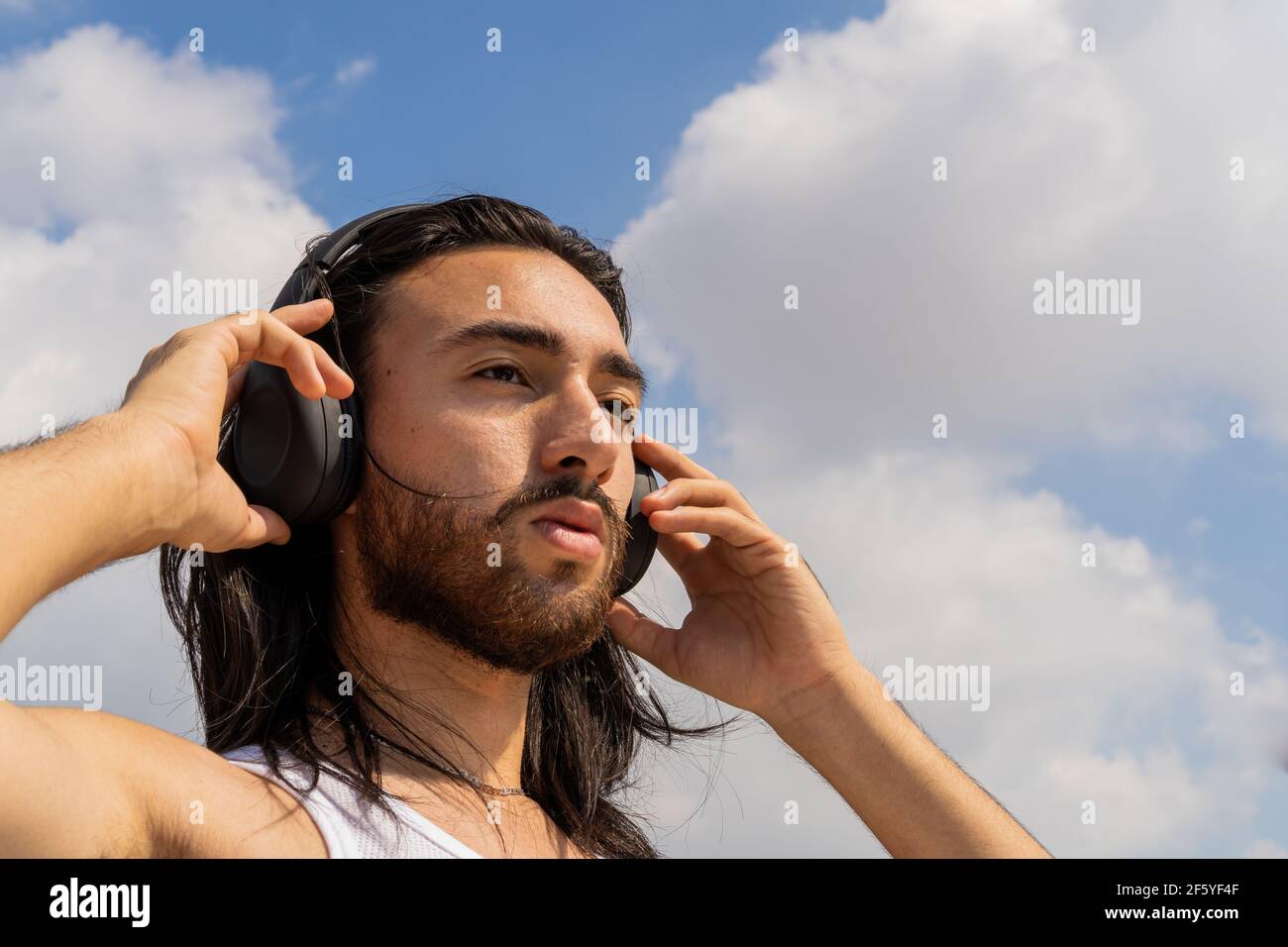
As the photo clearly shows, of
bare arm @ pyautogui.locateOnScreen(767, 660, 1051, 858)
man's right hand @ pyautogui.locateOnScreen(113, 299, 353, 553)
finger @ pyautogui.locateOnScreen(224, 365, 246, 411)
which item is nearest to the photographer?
man's right hand @ pyautogui.locateOnScreen(113, 299, 353, 553)

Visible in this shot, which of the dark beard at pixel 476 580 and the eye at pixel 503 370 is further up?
the eye at pixel 503 370

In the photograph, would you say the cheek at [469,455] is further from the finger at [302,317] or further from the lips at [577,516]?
the finger at [302,317]

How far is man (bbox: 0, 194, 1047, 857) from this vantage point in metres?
2.56

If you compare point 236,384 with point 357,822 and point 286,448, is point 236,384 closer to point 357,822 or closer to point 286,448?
point 286,448

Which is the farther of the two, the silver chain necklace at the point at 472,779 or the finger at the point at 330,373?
the silver chain necklace at the point at 472,779

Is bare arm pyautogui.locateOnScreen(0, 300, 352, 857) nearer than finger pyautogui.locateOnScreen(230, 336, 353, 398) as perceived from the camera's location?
Yes

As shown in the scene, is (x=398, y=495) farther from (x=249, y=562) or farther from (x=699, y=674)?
(x=699, y=674)

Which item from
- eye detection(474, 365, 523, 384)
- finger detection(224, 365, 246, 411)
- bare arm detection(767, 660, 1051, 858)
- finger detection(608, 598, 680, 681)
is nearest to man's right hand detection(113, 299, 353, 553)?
finger detection(224, 365, 246, 411)

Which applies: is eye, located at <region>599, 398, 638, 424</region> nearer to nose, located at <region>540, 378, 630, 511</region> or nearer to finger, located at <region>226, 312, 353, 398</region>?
nose, located at <region>540, 378, 630, 511</region>

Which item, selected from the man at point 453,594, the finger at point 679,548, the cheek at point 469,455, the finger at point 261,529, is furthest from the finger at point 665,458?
the finger at point 261,529

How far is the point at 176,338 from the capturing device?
2664 millimetres

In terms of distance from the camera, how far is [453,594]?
318cm

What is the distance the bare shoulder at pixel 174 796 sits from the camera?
219 cm
